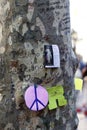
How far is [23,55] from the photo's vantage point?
8.72ft

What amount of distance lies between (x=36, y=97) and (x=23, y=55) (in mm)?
255

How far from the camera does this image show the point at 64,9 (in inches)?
110

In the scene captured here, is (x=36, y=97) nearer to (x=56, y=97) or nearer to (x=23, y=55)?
(x=56, y=97)

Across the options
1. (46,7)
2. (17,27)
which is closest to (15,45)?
(17,27)

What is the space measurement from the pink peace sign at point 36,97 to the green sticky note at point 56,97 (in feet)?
0.12

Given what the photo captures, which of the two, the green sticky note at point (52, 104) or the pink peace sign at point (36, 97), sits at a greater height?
the pink peace sign at point (36, 97)

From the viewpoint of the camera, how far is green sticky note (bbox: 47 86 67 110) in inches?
108

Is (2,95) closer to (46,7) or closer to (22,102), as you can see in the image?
(22,102)

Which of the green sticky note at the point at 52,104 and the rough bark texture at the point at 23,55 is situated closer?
the rough bark texture at the point at 23,55

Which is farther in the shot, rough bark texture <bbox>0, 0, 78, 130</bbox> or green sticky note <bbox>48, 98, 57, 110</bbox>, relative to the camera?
green sticky note <bbox>48, 98, 57, 110</bbox>

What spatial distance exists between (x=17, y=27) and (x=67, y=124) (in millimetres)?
650

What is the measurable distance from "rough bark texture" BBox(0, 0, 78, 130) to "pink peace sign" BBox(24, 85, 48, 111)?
2 cm

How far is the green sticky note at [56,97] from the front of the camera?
2756mm

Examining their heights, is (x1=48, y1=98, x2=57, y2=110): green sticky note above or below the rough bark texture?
below
